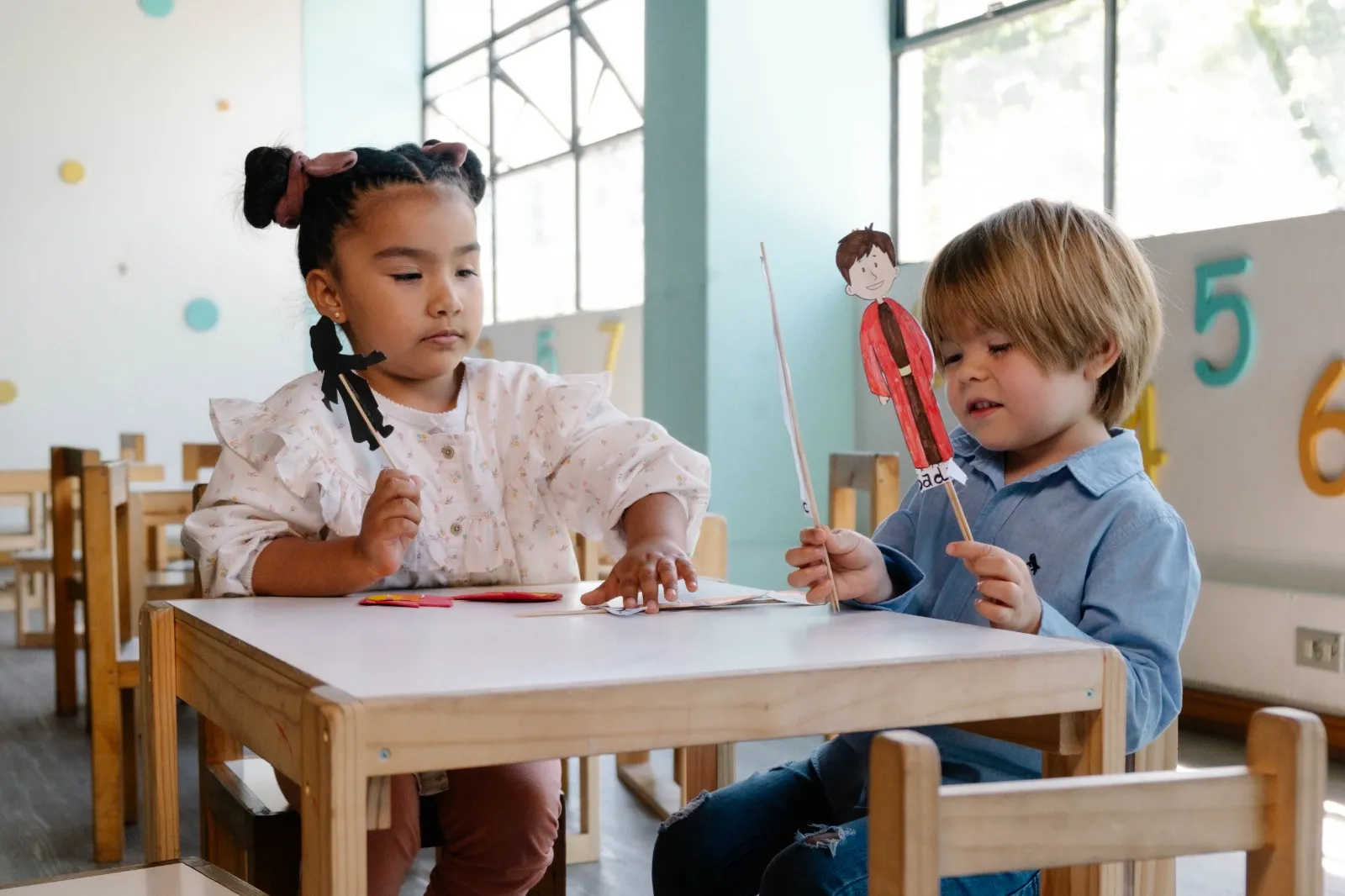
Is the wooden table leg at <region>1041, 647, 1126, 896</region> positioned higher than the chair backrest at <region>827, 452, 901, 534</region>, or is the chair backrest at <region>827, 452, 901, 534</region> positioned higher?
the chair backrest at <region>827, 452, 901, 534</region>

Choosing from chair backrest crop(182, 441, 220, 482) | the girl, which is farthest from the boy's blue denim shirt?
chair backrest crop(182, 441, 220, 482)

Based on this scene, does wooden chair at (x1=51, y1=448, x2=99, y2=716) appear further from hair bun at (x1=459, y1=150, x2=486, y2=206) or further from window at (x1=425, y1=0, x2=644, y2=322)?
window at (x1=425, y1=0, x2=644, y2=322)

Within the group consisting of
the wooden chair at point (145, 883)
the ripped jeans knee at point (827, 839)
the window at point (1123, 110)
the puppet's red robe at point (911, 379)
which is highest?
the window at point (1123, 110)

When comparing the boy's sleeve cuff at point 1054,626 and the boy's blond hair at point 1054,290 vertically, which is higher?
the boy's blond hair at point 1054,290

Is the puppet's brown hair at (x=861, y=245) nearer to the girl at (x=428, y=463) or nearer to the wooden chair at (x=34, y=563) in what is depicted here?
the girl at (x=428, y=463)

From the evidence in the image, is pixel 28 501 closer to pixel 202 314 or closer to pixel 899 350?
pixel 202 314

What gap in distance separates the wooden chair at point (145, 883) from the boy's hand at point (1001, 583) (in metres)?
0.53

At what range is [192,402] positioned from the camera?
23.4 ft

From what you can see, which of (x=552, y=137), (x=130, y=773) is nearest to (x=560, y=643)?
(x=130, y=773)

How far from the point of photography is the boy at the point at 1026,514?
3.49 feet

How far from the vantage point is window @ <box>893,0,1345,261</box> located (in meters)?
2.98

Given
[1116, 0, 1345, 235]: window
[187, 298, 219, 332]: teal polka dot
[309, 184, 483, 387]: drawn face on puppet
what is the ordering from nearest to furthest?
1. [309, 184, 483, 387]: drawn face on puppet
2. [1116, 0, 1345, 235]: window
3. [187, 298, 219, 332]: teal polka dot

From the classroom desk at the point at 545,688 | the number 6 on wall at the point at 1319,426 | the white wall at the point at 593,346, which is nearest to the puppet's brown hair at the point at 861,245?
the classroom desk at the point at 545,688

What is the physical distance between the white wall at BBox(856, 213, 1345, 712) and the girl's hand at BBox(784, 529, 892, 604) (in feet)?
6.41
